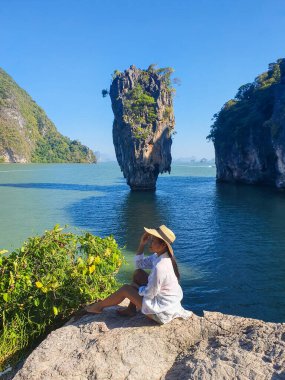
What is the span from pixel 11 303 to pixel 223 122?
61.8 metres

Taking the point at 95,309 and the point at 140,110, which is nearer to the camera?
the point at 95,309

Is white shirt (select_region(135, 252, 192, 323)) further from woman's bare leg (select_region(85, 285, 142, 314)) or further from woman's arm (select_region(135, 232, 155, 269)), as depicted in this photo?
woman's arm (select_region(135, 232, 155, 269))

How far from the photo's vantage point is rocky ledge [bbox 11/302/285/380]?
4.07 metres

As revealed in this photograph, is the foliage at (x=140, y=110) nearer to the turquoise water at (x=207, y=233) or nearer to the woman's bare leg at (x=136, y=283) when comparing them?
the turquoise water at (x=207, y=233)

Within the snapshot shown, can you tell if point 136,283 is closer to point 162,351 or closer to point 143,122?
point 162,351

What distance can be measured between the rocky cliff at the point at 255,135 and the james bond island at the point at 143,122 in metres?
11.1

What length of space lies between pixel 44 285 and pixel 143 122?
45705 millimetres

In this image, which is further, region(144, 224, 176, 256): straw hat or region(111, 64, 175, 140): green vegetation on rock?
region(111, 64, 175, 140): green vegetation on rock

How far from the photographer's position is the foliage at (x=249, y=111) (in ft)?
168

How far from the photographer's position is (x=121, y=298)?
17.7 ft

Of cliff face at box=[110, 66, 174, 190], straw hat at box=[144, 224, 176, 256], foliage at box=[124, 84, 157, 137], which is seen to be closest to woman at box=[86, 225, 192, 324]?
straw hat at box=[144, 224, 176, 256]

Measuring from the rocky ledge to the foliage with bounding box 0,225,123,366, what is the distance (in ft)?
2.25

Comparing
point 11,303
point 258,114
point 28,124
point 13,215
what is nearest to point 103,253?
point 11,303

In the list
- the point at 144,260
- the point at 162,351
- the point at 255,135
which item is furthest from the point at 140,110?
the point at 162,351
